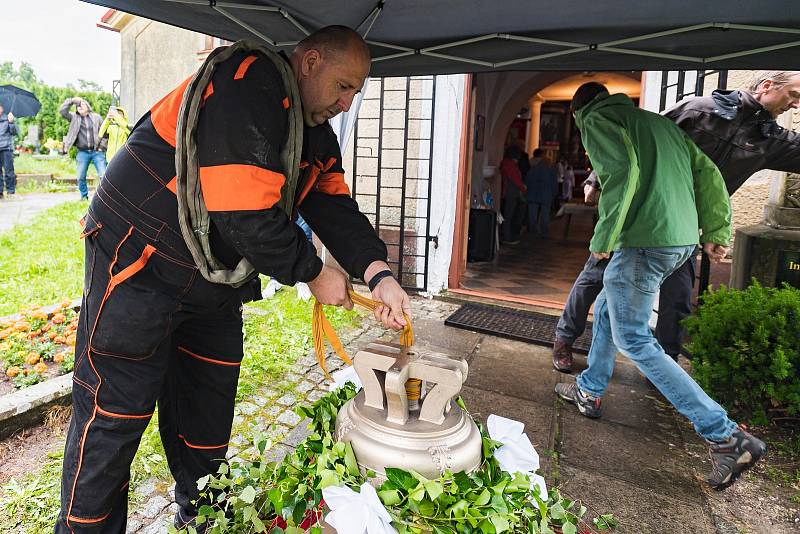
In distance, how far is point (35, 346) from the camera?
13.3ft

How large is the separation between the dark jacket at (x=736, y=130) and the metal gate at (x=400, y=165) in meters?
3.27

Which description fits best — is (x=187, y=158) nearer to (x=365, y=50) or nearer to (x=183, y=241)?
(x=183, y=241)

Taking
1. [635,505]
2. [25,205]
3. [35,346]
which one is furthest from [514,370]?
[25,205]

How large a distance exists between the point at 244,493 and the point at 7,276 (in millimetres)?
6248

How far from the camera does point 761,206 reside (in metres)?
4.93

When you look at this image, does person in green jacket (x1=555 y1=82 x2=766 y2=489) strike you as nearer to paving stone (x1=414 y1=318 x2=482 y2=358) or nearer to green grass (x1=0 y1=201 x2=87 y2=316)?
paving stone (x1=414 y1=318 x2=482 y2=358)

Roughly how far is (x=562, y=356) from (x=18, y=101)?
19778mm

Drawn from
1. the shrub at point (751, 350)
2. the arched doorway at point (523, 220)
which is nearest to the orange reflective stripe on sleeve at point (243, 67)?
the shrub at point (751, 350)

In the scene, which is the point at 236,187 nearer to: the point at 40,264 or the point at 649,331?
the point at 649,331

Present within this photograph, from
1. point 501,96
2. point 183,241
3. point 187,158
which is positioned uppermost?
point 501,96

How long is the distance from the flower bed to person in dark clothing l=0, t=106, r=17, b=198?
9.97 m

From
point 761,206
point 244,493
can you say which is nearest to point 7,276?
point 244,493

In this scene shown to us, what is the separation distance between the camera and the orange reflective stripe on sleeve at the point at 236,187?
5.05 feet

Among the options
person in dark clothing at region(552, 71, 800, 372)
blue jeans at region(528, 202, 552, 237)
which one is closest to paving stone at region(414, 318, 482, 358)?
person in dark clothing at region(552, 71, 800, 372)
